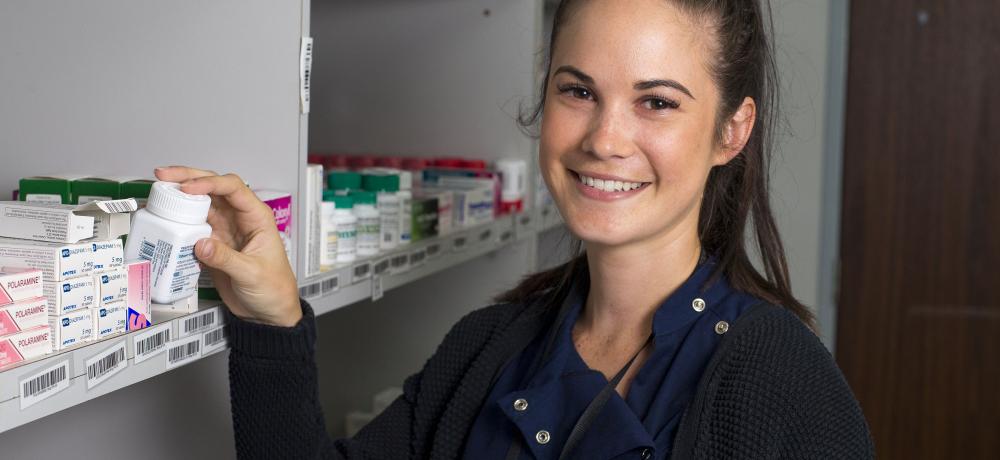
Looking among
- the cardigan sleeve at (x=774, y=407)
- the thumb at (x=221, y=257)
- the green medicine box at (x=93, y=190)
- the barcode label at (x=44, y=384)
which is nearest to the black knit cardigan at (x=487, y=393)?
the cardigan sleeve at (x=774, y=407)

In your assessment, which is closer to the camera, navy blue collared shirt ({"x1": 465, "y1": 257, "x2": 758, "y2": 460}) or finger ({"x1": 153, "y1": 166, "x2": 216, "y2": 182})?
finger ({"x1": 153, "y1": 166, "x2": 216, "y2": 182})

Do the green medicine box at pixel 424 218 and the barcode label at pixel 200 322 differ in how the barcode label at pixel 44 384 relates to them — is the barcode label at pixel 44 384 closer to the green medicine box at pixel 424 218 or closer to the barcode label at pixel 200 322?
the barcode label at pixel 200 322

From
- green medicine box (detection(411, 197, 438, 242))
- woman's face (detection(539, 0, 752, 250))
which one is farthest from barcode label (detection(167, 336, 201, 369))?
green medicine box (detection(411, 197, 438, 242))

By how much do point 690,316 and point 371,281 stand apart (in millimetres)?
500

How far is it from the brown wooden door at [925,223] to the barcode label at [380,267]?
236 cm

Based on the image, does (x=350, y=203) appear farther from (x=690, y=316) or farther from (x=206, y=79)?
(x=690, y=316)

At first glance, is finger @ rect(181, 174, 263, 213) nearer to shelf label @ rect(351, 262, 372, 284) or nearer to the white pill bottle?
the white pill bottle

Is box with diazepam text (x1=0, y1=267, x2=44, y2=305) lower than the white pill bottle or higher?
lower

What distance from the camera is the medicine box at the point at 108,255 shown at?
2.95 feet

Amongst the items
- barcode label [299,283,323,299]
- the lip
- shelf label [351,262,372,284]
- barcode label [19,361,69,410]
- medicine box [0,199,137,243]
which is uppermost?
the lip

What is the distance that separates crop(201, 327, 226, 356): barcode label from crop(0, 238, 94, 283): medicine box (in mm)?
236

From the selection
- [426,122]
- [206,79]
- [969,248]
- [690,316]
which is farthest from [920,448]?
[206,79]

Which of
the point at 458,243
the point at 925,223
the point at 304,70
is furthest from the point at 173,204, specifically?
the point at 925,223

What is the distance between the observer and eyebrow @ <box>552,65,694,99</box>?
1226mm
